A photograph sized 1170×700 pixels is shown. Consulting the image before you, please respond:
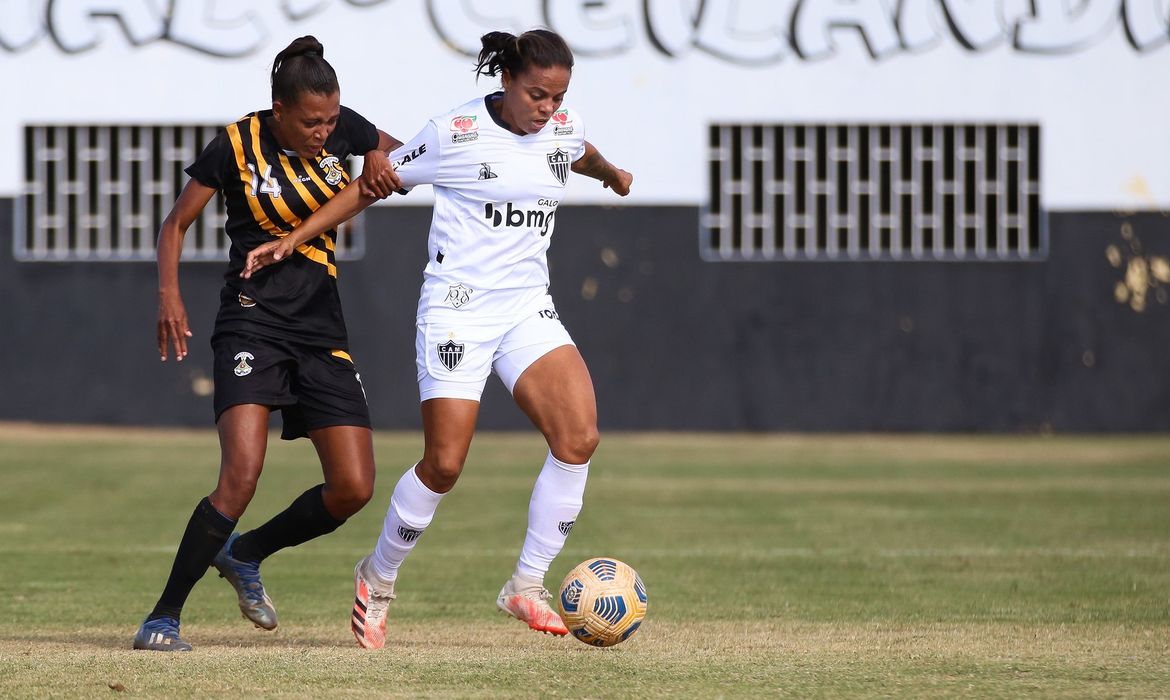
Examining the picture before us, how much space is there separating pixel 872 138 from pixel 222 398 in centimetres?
1808

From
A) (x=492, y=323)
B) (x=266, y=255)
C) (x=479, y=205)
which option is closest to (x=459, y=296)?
(x=492, y=323)

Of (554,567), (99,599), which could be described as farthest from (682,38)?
(99,599)

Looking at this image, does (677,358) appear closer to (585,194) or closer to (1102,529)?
(585,194)

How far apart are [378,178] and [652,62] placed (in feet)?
55.9

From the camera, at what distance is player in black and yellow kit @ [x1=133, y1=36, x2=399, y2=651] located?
6.87m

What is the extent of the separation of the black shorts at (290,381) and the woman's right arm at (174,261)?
18 centimetres

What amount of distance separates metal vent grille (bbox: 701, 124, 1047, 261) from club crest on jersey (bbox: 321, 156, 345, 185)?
55.4 ft

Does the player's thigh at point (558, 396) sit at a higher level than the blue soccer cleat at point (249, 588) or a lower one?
higher

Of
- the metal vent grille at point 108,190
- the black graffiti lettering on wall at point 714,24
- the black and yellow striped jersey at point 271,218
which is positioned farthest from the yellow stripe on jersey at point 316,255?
the metal vent grille at point 108,190

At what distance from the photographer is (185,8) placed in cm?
2367

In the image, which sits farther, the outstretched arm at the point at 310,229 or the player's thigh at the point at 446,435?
the player's thigh at the point at 446,435

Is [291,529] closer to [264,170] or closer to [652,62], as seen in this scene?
[264,170]

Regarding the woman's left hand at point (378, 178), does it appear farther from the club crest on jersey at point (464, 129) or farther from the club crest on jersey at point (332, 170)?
the club crest on jersey at point (464, 129)

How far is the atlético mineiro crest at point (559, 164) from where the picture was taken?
7.26m
